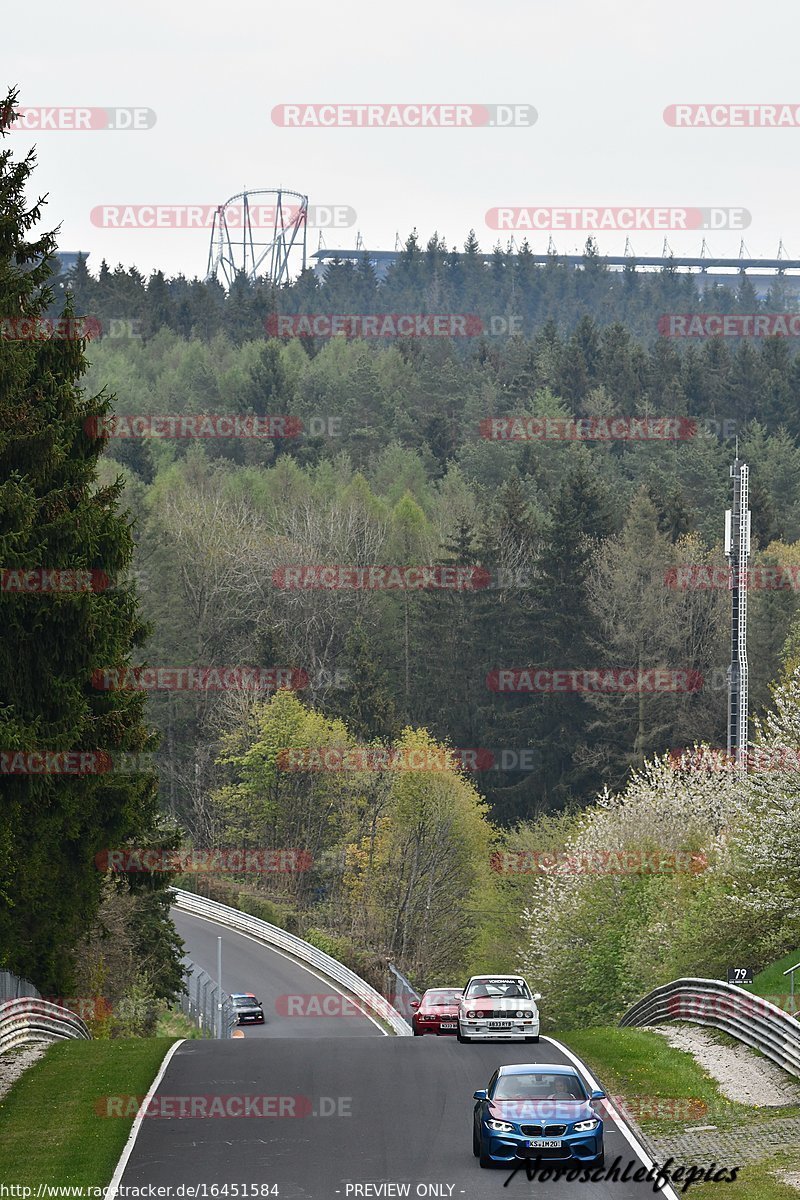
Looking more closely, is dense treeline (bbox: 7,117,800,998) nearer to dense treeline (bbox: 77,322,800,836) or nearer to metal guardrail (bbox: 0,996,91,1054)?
dense treeline (bbox: 77,322,800,836)

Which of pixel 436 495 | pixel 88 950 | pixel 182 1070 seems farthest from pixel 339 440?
pixel 182 1070

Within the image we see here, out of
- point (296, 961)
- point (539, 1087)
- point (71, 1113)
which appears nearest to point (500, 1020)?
point (71, 1113)

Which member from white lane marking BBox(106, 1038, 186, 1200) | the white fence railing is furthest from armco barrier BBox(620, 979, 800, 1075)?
the white fence railing

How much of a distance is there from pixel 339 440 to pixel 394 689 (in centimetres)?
3718

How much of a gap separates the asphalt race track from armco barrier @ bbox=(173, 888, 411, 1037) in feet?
93.0

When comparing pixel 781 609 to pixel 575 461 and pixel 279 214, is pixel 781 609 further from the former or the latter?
pixel 279 214

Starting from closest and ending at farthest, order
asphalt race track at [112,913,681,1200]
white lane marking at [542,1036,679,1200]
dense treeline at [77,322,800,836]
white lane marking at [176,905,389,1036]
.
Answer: white lane marking at [542,1036,679,1200] → asphalt race track at [112,913,681,1200] → white lane marking at [176,905,389,1036] → dense treeline at [77,322,800,836]

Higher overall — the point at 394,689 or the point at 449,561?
the point at 449,561

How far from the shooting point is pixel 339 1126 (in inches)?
A: 840

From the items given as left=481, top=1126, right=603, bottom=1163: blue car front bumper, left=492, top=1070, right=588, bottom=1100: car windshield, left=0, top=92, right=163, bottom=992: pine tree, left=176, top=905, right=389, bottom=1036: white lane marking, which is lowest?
left=176, top=905, right=389, bottom=1036: white lane marking

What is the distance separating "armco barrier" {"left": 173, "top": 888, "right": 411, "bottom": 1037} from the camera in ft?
198

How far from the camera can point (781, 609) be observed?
304 feet

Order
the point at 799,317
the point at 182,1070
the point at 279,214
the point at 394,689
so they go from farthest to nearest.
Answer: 1. the point at 799,317
2. the point at 279,214
3. the point at 394,689
4. the point at 182,1070

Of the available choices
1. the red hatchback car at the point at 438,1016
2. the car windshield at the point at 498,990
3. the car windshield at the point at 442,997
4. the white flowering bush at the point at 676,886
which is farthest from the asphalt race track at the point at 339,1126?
the white flowering bush at the point at 676,886
